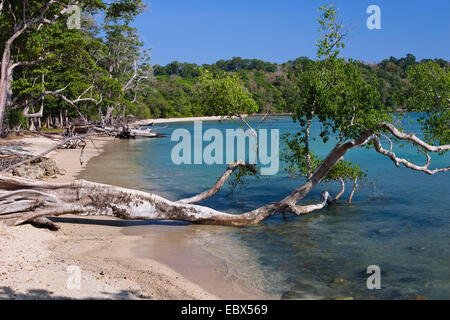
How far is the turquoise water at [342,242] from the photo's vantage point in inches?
388

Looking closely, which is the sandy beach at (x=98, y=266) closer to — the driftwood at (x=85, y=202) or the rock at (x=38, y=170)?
the driftwood at (x=85, y=202)

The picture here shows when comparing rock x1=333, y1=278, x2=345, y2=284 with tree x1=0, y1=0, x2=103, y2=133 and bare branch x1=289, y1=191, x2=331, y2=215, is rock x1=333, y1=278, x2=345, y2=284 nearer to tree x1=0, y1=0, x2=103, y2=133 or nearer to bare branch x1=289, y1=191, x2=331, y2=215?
bare branch x1=289, y1=191, x2=331, y2=215

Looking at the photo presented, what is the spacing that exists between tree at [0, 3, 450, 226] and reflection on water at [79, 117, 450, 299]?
1.04 meters

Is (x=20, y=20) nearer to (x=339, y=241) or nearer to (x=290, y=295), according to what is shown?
(x=339, y=241)

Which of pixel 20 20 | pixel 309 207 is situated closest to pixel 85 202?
pixel 309 207

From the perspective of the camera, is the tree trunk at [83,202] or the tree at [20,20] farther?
the tree at [20,20]

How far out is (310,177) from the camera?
14688mm

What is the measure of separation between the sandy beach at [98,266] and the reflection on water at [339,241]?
0.93m

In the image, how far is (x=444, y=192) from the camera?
21.9 metres

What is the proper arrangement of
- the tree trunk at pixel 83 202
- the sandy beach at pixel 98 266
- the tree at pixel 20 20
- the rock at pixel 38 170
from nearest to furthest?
the sandy beach at pixel 98 266 → the tree trunk at pixel 83 202 → the tree at pixel 20 20 → the rock at pixel 38 170

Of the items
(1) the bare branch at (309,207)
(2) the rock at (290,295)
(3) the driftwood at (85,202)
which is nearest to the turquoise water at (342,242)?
(2) the rock at (290,295)

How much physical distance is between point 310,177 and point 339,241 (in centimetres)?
239

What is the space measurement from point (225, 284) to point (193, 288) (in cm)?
82

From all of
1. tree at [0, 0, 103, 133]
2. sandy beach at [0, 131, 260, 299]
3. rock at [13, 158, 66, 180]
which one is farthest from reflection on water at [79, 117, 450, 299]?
tree at [0, 0, 103, 133]
